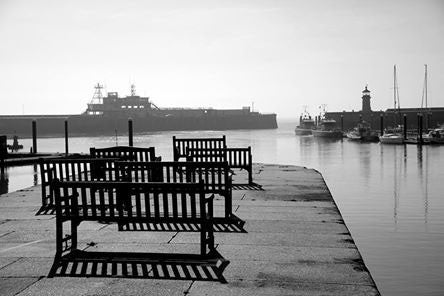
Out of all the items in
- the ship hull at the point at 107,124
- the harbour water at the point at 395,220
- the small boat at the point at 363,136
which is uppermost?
the ship hull at the point at 107,124

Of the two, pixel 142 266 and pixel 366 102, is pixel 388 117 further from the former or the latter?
pixel 142 266

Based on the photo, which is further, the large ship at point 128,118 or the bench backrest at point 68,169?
the large ship at point 128,118

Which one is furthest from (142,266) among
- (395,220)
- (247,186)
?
(395,220)

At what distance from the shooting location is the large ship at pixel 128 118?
146 metres

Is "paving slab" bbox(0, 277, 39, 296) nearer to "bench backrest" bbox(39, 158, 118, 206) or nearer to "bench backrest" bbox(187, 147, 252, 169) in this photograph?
"bench backrest" bbox(39, 158, 118, 206)

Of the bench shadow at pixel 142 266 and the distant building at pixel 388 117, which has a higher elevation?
the distant building at pixel 388 117

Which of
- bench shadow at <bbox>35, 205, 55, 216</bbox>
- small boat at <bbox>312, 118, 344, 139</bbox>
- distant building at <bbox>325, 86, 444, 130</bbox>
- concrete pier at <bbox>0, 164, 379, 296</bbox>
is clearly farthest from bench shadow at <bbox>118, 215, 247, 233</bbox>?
distant building at <bbox>325, 86, 444, 130</bbox>

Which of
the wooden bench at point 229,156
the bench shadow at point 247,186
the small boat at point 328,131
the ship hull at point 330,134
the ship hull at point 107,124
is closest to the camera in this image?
the bench shadow at point 247,186

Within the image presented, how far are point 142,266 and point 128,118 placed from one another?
12759cm

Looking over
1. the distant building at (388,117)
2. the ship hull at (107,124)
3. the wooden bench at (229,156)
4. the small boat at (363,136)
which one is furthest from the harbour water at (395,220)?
the ship hull at (107,124)

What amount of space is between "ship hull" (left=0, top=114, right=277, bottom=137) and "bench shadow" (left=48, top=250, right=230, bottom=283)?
425 feet

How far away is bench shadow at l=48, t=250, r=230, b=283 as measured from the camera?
4910mm

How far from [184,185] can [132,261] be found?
0.95m

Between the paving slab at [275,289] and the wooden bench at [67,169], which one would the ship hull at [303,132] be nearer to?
the wooden bench at [67,169]
